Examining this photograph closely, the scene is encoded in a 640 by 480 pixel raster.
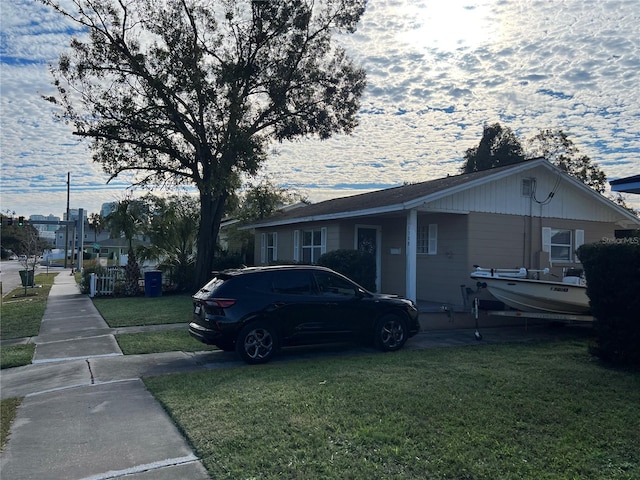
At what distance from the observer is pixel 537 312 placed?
1185 centimetres

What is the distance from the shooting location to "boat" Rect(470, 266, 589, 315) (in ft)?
38.3

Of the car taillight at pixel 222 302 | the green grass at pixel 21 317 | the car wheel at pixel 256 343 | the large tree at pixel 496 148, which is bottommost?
the green grass at pixel 21 317

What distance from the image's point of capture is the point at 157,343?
10789 mm

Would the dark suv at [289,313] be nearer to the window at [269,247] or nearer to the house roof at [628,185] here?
the house roof at [628,185]

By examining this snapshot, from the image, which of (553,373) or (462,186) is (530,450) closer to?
(553,373)

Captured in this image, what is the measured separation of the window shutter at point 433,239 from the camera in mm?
15484

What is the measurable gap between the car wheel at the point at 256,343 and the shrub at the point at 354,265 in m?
5.88

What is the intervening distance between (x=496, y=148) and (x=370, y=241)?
21.4 meters

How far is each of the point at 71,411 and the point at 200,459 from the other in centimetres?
257

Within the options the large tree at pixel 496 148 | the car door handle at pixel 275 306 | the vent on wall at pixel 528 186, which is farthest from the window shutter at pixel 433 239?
the large tree at pixel 496 148

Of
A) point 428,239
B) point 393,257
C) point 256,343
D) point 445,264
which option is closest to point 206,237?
point 393,257

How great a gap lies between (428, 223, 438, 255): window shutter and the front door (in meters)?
2.50

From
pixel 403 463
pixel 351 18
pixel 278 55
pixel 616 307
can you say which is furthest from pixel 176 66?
pixel 403 463

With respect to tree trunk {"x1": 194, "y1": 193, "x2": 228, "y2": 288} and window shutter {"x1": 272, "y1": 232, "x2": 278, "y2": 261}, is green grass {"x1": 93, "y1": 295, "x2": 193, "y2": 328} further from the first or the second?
window shutter {"x1": 272, "y1": 232, "x2": 278, "y2": 261}
